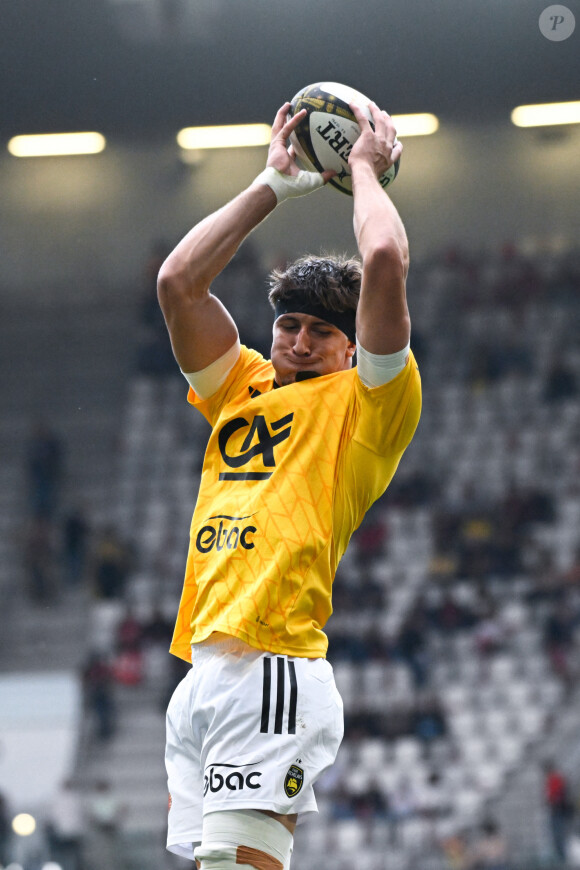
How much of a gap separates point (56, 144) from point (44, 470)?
166 inches

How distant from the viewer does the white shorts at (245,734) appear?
7.06 feet

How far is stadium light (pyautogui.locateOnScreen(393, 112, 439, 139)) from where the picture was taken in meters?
12.8

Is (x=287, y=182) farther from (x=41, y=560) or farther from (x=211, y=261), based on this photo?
(x=41, y=560)

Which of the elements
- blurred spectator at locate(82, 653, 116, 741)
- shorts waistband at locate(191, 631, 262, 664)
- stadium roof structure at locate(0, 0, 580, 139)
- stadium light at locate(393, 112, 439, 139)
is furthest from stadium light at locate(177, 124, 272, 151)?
shorts waistband at locate(191, 631, 262, 664)

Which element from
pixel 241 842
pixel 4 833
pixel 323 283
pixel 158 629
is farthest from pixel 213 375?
pixel 158 629

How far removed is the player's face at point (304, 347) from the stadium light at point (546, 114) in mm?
11051

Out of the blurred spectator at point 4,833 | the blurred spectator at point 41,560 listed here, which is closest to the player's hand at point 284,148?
the blurred spectator at point 4,833

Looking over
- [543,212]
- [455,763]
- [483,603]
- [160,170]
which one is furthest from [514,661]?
[160,170]

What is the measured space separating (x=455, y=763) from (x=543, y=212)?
708cm

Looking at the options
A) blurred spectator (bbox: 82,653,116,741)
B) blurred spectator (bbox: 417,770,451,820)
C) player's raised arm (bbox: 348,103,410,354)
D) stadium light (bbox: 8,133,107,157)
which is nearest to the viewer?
player's raised arm (bbox: 348,103,410,354)

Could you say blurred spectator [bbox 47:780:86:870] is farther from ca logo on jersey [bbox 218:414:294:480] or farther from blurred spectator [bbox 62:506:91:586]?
ca logo on jersey [bbox 218:414:294:480]

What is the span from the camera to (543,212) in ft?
44.4

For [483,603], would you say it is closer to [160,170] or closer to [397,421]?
[160,170]

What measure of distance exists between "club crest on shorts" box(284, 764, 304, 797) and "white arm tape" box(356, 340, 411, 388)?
84 cm
